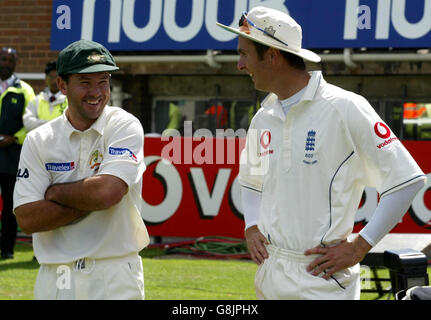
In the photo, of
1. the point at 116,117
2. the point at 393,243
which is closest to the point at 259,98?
the point at 393,243

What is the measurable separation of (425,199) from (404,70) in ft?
10.8

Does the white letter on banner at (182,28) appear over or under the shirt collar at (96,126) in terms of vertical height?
over

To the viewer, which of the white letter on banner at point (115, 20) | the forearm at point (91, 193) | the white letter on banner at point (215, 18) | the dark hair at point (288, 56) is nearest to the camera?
the dark hair at point (288, 56)

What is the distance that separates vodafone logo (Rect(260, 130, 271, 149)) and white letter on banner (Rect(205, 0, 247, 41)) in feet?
29.3

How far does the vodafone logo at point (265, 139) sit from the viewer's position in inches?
144

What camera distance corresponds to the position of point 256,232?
3781mm

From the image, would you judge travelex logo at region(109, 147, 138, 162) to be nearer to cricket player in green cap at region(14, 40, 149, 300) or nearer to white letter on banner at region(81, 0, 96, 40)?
cricket player in green cap at region(14, 40, 149, 300)

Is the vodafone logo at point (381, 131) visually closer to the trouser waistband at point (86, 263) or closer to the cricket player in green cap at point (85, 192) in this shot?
the cricket player in green cap at point (85, 192)

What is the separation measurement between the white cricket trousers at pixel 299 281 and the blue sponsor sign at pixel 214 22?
29.2 ft

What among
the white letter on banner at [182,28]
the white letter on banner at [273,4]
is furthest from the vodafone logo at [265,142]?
the white letter on banner at [182,28]

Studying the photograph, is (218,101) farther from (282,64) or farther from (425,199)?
(282,64)

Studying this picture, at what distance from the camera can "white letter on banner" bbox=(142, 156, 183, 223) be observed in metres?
11.2
